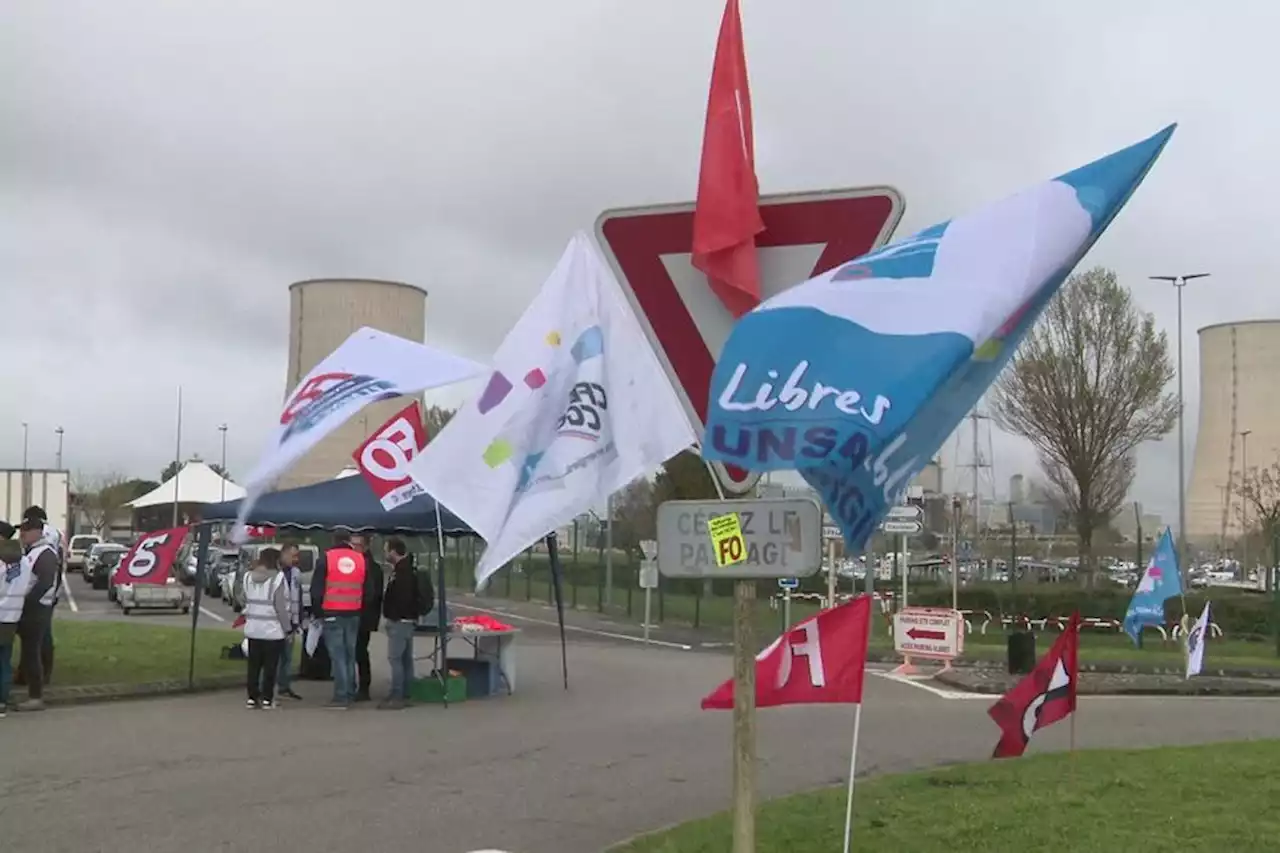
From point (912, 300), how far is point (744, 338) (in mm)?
460

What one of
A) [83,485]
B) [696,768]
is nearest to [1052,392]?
[696,768]

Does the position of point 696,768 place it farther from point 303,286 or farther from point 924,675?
point 303,286

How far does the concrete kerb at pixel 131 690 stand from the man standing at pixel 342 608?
2.00m

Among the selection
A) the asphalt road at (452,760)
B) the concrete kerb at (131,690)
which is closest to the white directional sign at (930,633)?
the asphalt road at (452,760)

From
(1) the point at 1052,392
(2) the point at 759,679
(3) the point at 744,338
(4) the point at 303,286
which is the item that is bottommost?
(2) the point at 759,679

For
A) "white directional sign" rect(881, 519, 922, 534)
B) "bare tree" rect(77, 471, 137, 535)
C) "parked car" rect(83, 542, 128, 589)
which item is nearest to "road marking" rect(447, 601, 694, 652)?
"white directional sign" rect(881, 519, 922, 534)

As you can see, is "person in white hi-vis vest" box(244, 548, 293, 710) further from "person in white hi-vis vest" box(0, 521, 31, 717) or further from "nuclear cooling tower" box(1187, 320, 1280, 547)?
"nuclear cooling tower" box(1187, 320, 1280, 547)

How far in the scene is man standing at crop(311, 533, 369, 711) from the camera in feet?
50.5

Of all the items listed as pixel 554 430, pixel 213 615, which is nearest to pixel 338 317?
pixel 213 615

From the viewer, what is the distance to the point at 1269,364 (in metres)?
47.1

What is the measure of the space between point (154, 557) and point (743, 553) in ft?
44.0

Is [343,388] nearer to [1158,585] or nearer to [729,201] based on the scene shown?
[729,201]

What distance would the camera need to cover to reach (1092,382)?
42406mm

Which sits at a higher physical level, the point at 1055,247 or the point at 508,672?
the point at 1055,247
